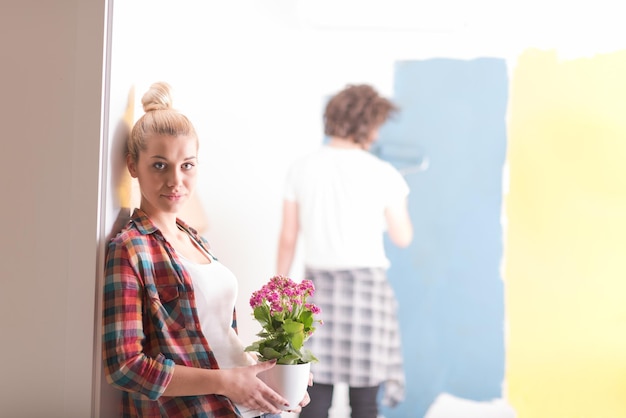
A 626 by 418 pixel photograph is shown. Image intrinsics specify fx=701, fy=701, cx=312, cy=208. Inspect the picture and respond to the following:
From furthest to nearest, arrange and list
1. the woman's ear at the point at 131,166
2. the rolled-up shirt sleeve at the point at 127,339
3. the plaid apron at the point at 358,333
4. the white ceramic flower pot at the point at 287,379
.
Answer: the plaid apron at the point at 358,333
the woman's ear at the point at 131,166
the white ceramic flower pot at the point at 287,379
the rolled-up shirt sleeve at the point at 127,339

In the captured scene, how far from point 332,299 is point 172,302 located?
114 centimetres

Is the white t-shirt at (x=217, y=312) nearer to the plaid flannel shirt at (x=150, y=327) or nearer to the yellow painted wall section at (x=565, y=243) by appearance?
the plaid flannel shirt at (x=150, y=327)

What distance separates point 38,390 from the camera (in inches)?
57.9

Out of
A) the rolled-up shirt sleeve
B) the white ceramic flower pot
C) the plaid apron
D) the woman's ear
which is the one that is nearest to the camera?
the rolled-up shirt sleeve

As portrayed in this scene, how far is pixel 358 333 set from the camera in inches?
101

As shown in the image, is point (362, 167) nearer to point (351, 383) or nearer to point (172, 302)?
point (351, 383)

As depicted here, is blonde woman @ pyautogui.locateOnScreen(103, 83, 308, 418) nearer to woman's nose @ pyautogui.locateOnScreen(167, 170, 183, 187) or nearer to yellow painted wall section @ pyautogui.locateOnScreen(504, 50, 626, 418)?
woman's nose @ pyautogui.locateOnScreen(167, 170, 183, 187)

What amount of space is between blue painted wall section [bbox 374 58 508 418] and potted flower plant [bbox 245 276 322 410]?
1.11m

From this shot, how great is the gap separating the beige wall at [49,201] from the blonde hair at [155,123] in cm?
12

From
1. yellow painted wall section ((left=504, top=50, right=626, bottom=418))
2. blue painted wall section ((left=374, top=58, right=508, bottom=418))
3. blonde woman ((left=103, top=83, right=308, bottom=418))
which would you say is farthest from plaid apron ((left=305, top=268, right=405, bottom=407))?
blonde woman ((left=103, top=83, right=308, bottom=418))

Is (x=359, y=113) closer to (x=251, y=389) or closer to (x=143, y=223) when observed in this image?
(x=143, y=223)

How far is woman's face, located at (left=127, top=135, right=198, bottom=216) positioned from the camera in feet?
5.09

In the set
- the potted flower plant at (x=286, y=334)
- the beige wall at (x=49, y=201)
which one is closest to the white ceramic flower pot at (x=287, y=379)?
the potted flower plant at (x=286, y=334)

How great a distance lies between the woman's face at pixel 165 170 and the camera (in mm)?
1551
